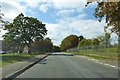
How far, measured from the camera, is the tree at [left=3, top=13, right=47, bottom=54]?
38.7 m

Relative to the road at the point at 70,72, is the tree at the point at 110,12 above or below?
above

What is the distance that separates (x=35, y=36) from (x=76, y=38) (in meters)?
53.0

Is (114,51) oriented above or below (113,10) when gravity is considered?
below

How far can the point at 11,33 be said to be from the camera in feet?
129

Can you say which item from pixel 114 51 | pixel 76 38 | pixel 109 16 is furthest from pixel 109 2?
pixel 76 38

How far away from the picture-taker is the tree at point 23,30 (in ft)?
127

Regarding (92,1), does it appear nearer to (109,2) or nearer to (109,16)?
(109,2)

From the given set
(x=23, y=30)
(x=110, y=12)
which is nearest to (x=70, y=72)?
(x=110, y=12)

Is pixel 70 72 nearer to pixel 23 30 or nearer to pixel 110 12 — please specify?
pixel 110 12

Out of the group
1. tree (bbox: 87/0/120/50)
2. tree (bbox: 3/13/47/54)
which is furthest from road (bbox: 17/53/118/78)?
tree (bbox: 3/13/47/54)

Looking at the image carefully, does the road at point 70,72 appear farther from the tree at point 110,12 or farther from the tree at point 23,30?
the tree at point 23,30

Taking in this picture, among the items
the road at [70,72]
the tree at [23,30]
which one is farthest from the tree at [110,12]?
the tree at [23,30]

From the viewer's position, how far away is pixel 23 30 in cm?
4100

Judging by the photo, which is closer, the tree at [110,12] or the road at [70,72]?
the road at [70,72]
